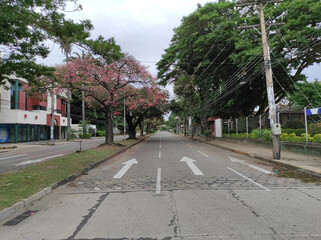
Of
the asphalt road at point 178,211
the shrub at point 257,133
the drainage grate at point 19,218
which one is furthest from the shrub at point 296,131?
the drainage grate at point 19,218

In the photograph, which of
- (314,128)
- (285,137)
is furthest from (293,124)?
(314,128)

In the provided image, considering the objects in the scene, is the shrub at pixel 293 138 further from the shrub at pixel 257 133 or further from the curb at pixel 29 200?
the curb at pixel 29 200

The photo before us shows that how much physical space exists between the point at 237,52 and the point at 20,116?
87.8 feet

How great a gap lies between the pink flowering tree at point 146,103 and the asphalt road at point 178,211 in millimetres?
13885

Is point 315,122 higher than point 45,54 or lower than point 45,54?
lower

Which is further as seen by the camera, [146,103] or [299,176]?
[146,103]

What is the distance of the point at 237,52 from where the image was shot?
24.1m

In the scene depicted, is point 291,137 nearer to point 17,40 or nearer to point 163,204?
point 163,204

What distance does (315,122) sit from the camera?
13.5 meters

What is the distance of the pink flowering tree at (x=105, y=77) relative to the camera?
17141mm

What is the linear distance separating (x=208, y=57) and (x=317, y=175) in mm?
18788

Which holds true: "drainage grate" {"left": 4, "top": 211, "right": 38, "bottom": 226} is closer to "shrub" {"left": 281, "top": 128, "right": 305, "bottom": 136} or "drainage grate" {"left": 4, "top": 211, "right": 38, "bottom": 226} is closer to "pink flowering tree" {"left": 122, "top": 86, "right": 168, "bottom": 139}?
Answer: "shrub" {"left": 281, "top": 128, "right": 305, "bottom": 136}

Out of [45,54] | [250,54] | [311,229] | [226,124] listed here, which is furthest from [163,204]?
[226,124]

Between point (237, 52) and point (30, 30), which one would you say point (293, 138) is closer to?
point (237, 52)
